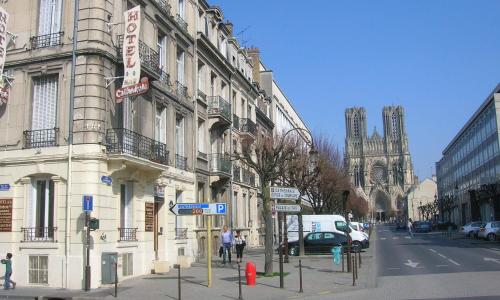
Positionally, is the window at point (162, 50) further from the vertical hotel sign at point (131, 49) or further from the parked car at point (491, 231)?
the parked car at point (491, 231)

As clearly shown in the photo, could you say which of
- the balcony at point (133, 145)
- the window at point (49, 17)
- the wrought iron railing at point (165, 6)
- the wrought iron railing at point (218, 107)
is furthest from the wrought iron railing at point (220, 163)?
the window at point (49, 17)

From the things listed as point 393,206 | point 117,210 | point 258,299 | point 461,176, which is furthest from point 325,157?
point 393,206

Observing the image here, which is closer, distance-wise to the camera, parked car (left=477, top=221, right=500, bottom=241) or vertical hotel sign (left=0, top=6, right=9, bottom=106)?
vertical hotel sign (left=0, top=6, right=9, bottom=106)

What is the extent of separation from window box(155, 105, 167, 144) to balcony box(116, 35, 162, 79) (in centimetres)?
198

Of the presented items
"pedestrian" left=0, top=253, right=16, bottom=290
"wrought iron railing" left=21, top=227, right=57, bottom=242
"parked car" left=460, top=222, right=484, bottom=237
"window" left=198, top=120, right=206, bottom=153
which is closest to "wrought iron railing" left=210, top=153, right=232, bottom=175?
"window" left=198, top=120, right=206, bottom=153

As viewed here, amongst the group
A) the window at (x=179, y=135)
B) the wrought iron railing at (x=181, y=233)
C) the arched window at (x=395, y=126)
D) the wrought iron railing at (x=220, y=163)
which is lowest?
the wrought iron railing at (x=181, y=233)

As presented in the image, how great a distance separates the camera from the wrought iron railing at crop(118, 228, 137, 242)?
1933cm

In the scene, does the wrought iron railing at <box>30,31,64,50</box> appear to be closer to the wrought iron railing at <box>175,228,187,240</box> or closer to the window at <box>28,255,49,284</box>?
the window at <box>28,255,49,284</box>

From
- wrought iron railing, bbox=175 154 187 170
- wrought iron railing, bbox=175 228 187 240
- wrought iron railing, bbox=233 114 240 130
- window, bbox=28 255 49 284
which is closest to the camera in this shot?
window, bbox=28 255 49 284

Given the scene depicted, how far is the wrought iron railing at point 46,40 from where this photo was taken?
18.8 metres

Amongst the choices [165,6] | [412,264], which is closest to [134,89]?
[165,6]

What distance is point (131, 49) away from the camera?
60.0 feet

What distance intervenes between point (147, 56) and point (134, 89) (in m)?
3.35

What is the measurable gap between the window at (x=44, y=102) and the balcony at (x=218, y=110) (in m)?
11.6
